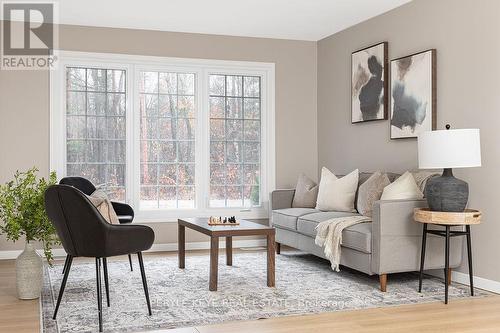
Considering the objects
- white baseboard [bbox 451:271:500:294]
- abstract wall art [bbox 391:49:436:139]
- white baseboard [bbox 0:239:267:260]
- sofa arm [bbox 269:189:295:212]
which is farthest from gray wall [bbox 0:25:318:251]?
white baseboard [bbox 451:271:500:294]

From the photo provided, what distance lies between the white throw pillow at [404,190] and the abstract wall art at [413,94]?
697mm

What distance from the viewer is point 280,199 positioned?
667 centimetres

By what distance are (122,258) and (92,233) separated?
265 centimetres

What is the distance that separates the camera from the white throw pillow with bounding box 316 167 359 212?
5.83 meters

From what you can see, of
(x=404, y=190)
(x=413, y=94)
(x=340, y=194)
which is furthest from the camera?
(x=340, y=194)

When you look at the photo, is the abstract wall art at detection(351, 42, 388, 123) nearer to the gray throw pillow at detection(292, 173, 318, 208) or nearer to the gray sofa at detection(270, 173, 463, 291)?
the gray throw pillow at detection(292, 173, 318, 208)

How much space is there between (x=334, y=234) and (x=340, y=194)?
2.87ft

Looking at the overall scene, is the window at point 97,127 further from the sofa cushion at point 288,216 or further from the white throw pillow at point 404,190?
the white throw pillow at point 404,190

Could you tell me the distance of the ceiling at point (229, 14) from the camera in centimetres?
577

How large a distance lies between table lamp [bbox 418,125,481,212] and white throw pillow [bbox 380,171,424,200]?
1.19 ft

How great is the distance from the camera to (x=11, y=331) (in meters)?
3.56

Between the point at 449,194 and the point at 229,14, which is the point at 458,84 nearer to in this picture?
the point at 449,194

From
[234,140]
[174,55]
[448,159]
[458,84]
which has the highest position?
[174,55]
